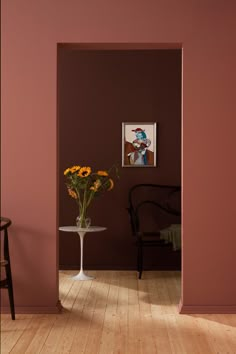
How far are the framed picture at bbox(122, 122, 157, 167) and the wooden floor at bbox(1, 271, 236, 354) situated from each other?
5.20 ft

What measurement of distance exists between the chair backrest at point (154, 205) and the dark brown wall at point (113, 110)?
11 cm

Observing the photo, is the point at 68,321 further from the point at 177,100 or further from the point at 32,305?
the point at 177,100

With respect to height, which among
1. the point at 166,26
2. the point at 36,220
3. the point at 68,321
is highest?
the point at 166,26

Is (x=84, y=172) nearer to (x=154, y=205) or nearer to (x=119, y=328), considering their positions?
(x=154, y=205)

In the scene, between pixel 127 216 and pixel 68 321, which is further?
pixel 127 216

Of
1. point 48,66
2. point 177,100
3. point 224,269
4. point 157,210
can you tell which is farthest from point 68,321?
point 177,100

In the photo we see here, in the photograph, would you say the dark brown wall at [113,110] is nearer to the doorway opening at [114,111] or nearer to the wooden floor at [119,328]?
the doorway opening at [114,111]

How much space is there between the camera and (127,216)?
6.03 metres

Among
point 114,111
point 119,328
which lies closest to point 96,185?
point 114,111

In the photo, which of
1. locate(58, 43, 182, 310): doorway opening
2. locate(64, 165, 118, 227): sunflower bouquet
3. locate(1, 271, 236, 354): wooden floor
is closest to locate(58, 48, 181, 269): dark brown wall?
locate(58, 43, 182, 310): doorway opening

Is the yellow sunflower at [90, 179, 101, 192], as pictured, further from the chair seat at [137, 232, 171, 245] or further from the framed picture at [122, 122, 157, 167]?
the framed picture at [122, 122, 157, 167]

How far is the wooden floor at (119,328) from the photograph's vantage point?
3.15 metres

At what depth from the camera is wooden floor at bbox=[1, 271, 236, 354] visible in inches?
124

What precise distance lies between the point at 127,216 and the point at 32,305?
228 centimetres
